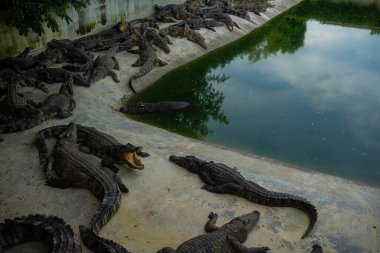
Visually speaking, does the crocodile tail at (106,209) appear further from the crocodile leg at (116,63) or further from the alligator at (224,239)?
the crocodile leg at (116,63)

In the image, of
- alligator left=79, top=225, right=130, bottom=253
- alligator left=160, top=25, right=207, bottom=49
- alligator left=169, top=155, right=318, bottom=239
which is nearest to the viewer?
alligator left=79, top=225, right=130, bottom=253

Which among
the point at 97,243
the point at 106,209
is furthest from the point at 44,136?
the point at 97,243

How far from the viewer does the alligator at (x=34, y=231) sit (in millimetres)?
4660

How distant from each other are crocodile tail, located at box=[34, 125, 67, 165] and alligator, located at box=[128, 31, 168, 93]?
4052mm

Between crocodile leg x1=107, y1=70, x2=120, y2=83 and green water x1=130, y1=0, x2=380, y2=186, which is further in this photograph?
crocodile leg x1=107, y1=70, x2=120, y2=83

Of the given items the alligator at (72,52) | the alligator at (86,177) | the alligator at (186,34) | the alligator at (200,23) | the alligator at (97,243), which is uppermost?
the alligator at (200,23)

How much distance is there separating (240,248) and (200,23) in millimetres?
13231

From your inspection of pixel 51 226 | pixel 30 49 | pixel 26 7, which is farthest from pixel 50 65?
pixel 51 226

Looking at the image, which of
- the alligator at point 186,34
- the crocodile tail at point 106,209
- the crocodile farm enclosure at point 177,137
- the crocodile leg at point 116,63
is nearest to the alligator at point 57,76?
the crocodile farm enclosure at point 177,137

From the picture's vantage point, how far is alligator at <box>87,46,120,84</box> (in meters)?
10.8

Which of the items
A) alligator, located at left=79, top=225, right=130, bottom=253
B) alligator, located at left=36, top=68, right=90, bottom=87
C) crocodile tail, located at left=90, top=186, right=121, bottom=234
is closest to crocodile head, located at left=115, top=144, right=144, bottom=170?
crocodile tail, located at left=90, top=186, right=121, bottom=234

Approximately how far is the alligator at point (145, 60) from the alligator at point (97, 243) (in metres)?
6.99

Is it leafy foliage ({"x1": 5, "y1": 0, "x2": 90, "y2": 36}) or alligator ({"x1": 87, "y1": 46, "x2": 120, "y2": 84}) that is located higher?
leafy foliage ({"x1": 5, "y1": 0, "x2": 90, "y2": 36})

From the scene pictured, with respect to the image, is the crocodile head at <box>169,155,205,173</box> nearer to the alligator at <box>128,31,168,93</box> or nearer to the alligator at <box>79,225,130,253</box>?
the alligator at <box>79,225,130,253</box>
